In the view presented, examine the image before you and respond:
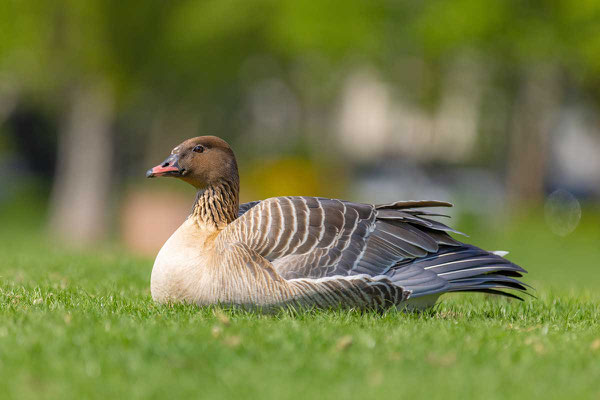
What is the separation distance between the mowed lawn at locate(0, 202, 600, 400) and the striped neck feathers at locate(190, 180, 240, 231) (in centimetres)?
85

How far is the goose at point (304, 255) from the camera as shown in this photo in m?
6.02

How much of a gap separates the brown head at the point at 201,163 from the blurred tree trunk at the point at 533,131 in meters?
20.2

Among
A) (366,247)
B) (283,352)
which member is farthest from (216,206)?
(283,352)

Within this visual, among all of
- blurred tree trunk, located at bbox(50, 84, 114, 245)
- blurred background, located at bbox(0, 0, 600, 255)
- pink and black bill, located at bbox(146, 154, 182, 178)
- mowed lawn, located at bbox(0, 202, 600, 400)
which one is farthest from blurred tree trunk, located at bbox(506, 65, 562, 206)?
pink and black bill, located at bbox(146, 154, 182, 178)

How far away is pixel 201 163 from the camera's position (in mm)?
6664

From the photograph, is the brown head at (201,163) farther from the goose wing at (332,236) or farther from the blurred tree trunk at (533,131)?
the blurred tree trunk at (533,131)

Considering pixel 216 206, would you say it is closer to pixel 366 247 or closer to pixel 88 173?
pixel 366 247

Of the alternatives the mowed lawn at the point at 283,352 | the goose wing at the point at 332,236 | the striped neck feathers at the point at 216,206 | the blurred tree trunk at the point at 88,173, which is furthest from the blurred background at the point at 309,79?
the mowed lawn at the point at 283,352

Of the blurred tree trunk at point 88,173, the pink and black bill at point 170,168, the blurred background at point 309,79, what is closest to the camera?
the pink and black bill at point 170,168

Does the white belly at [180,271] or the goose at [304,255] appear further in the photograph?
the white belly at [180,271]

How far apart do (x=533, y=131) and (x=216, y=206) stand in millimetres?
22670

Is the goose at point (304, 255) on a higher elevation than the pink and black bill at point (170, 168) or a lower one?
lower

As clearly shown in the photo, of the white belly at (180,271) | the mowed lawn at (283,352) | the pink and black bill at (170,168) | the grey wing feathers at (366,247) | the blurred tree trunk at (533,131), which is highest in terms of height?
the blurred tree trunk at (533,131)

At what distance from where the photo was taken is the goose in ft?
19.7
